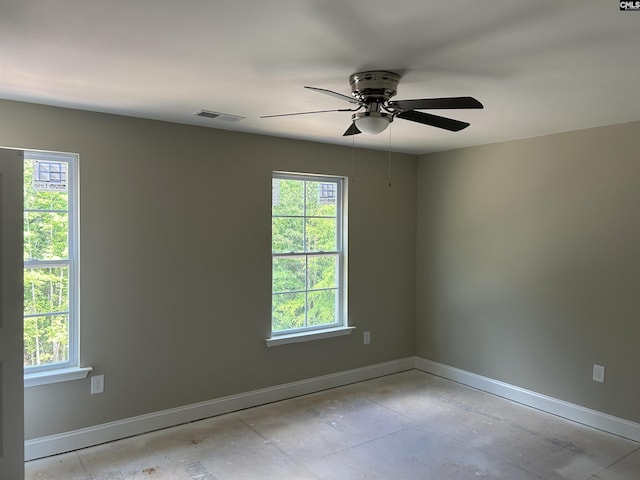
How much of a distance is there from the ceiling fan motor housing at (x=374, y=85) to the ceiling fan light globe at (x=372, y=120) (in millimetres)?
78

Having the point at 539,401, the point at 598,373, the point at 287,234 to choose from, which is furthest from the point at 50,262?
the point at 598,373

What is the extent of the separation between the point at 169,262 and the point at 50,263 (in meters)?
0.77

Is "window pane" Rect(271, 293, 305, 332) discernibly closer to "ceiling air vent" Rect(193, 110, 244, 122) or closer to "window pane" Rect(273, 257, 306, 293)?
"window pane" Rect(273, 257, 306, 293)

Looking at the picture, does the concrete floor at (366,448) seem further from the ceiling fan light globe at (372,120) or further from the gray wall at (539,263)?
the ceiling fan light globe at (372,120)

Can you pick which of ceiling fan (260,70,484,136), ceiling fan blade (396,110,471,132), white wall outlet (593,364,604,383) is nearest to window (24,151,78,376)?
ceiling fan (260,70,484,136)

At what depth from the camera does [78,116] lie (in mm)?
3096

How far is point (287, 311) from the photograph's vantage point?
165 inches

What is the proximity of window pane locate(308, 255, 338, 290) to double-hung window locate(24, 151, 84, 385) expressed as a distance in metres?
1.98

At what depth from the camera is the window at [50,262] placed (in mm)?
3010

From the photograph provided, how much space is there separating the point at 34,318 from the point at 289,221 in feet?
6.80

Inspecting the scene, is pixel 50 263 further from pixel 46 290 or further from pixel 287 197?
pixel 287 197

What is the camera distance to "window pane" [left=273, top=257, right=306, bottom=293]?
412cm

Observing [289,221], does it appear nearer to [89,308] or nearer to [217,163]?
[217,163]

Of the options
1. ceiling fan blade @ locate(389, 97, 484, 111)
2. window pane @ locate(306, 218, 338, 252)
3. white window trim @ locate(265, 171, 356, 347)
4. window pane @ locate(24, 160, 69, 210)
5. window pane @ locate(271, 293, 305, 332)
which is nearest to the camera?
ceiling fan blade @ locate(389, 97, 484, 111)
